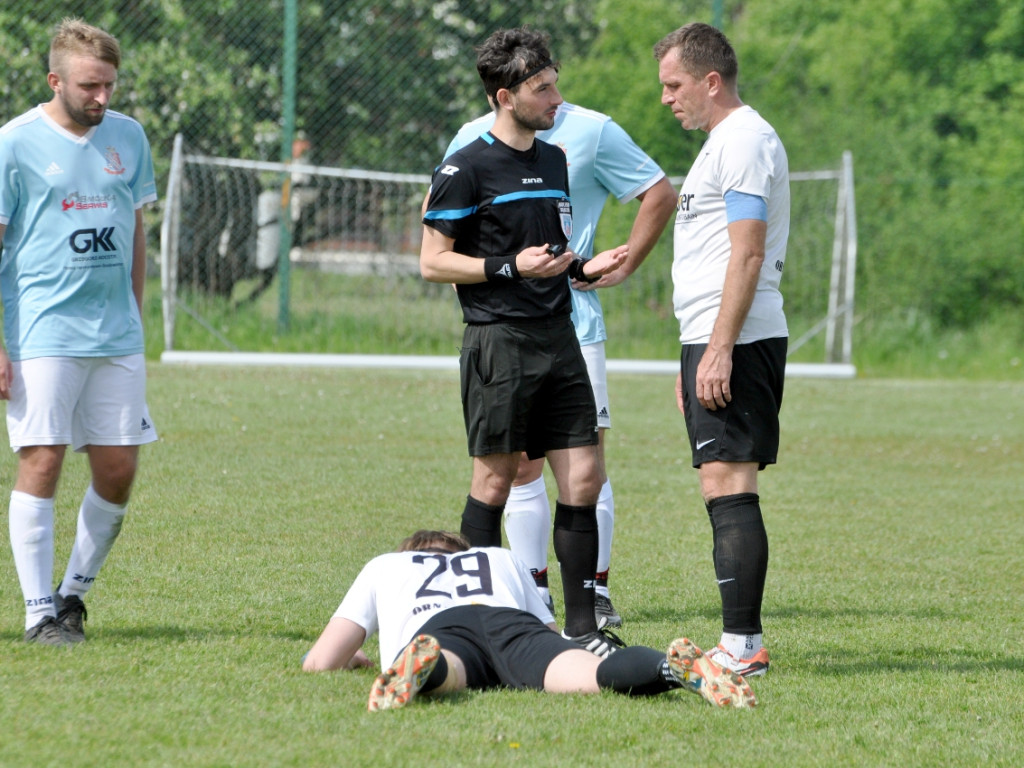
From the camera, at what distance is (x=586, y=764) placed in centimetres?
355

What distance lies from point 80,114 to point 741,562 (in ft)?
8.93

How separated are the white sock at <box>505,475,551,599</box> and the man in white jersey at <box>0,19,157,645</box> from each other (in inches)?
58.5

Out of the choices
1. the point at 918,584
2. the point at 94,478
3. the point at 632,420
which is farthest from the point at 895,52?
the point at 94,478

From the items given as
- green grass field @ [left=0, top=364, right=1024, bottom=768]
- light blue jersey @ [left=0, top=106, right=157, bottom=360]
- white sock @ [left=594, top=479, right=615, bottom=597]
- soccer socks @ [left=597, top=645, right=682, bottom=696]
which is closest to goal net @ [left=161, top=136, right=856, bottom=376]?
green grass field @ [left=0, top=364, right=1024, bottom=768]

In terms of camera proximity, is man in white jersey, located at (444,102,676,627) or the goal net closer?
man in white jersey, located at (444,102,676,627)

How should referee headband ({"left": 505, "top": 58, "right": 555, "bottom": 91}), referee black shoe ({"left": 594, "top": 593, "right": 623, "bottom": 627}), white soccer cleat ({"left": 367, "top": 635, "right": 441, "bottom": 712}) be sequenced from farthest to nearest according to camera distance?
1. referee black shoe ({"left": 594, "top": 593, "right": 623, "bottom": 627})
2. referee headband ({"left": 505, "top": 58, "right": 555, "bottom": 91})
3. white soccer cleat ({"left": 367, "top": 635, "right": 441, "bottom": 712})

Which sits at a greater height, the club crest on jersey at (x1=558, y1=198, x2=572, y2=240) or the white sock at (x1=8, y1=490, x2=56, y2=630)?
the club crest on jersey at (x1=558, y1=198, x2=572, y2=240)

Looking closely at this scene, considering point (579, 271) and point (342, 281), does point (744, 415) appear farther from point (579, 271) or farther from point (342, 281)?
point (342, 281)

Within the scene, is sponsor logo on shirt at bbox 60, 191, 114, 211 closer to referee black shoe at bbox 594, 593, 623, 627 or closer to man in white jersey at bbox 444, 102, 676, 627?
man in white jersey at bbox 444, 102, 676, 627

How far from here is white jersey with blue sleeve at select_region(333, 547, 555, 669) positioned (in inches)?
171

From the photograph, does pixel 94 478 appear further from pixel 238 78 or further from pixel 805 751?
pixel 238 78

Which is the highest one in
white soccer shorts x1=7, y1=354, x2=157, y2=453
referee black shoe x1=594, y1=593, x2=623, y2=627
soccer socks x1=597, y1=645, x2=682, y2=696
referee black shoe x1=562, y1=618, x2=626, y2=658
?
white soccer shorts x1=7, y1=354, x2=157, y2=453

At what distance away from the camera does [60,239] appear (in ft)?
15.8

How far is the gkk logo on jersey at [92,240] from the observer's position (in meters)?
4.82
